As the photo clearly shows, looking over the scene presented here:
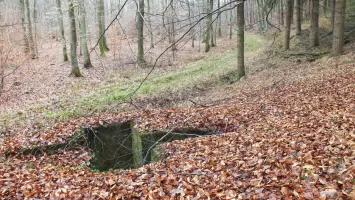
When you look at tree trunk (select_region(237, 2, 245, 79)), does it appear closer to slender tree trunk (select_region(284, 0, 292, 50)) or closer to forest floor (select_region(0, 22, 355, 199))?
forest floor (select_region(0, 22, 355, 199))

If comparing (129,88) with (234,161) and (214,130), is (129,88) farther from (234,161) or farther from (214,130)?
(234,161)

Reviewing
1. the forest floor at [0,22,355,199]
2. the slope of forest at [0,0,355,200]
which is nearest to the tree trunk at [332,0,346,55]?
the slope of forest at [0,0,355,200]

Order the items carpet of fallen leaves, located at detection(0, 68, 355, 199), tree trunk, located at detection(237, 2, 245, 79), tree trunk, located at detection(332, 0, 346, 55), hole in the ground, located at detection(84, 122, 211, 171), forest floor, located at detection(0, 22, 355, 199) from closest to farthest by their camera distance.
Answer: carpet of fallen leaves, located at detection(0, 68, 355, 199)
forest floor, located at detection(0, 22, 355, 199)
hole in the ground, located at detection(84, 122, 211, 171)
tree trunk, located at detection(332, 0, 346, 55)
tree trunk, located at detection(237, 2, 245, 79)

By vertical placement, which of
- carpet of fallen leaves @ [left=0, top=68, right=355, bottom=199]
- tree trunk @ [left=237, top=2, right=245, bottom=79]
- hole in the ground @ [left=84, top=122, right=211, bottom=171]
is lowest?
hole in the ground @ [left=84, top=122, right=211, bottom=171]

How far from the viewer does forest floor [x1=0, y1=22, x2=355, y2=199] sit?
4941 millimetres

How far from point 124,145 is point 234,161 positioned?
5.09 m

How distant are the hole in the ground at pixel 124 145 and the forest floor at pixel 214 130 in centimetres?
31

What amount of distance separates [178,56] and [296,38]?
10638 mm

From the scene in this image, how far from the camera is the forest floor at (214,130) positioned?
16.2ft

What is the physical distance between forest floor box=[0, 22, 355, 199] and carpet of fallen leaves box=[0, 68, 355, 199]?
0.07 ft

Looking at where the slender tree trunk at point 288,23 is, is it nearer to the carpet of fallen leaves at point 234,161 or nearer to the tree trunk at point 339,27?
the tree trunk at point 339,27

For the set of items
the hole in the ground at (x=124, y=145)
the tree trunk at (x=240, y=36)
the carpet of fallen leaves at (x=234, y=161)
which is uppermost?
the tree trunk at (x=240, y=36)

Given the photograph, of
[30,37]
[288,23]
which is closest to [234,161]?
[288,23]

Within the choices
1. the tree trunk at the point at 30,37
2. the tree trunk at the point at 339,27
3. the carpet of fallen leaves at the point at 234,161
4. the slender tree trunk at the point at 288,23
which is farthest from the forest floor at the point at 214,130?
the tree trunk at the point at 30,37
